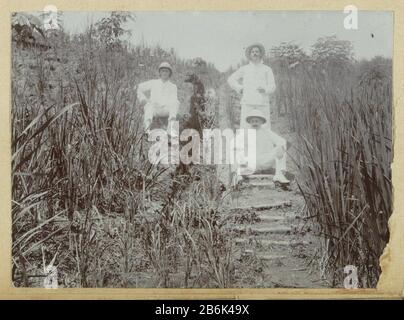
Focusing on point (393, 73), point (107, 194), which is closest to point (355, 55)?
point (393, 73)

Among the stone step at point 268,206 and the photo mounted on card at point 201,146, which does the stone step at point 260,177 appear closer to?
the photo mounted on card at point 201,146

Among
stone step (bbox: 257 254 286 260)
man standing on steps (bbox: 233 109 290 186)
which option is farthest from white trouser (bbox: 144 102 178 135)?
stone step (bbox: 257 254 286 260)

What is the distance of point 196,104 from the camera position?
393 centimetres

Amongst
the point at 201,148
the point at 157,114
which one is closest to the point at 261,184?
the point at 201,148

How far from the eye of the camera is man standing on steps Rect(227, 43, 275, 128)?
12.8 ft

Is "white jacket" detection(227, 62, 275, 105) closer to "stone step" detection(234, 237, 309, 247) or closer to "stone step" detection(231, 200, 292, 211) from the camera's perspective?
"stone step" detection(231, 200, 292, 211)

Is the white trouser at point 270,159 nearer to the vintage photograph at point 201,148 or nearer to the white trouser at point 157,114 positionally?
the vintage photograph at point 201,148

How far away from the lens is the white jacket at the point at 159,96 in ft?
12.9

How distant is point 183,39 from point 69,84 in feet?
2.28

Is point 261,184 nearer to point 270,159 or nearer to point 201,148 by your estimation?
point 270,159

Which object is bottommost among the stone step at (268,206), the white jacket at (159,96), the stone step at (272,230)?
the stone step at (272,230)

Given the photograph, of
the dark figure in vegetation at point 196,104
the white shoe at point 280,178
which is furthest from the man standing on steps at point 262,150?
the dark figure in vegetation at point 196,104

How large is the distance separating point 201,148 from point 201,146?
0.01 m

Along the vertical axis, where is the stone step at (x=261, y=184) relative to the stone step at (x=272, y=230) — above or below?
above
